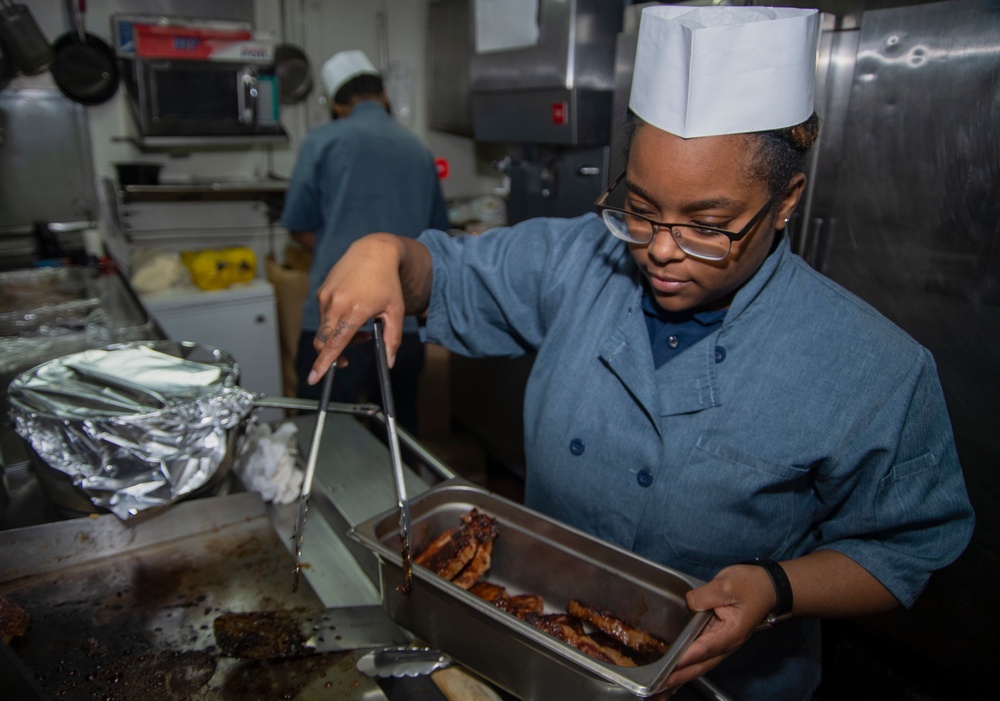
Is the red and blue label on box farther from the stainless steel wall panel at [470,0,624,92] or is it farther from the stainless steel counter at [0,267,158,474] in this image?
the stainless steel wall panel at [470,0,624,92]

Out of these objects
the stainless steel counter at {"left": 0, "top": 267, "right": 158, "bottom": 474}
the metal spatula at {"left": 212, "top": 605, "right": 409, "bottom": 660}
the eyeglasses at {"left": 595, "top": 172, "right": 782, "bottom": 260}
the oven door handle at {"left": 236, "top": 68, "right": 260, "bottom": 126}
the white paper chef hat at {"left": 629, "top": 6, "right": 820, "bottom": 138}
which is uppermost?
the oven door handle at {"left": 236, "top": 68, "right": 260, "bottom": 126}

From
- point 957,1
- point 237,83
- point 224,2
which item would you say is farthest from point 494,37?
point 957,1

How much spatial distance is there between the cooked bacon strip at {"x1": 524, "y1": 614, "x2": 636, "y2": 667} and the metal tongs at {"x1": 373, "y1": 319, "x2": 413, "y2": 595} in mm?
186

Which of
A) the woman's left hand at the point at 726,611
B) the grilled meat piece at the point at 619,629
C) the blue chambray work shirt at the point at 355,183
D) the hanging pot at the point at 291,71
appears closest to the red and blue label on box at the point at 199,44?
the hanging pot at the point at 291,71

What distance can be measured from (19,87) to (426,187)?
206 cm

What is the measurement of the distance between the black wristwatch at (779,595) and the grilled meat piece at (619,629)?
0.15m

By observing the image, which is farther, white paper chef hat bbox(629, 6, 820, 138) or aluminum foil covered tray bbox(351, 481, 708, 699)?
white paper chef hat bbox(629, 6, 820, 138)

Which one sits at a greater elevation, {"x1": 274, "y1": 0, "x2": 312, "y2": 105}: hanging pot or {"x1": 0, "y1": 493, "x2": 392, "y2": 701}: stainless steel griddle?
{"x1": 274, "y1": 0, "x2": 312, "y2": 105}: hanging pot

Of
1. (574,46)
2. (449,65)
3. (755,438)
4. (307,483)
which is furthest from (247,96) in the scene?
(755,438)

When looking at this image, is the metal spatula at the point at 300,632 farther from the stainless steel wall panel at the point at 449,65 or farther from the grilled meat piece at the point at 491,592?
the stainless steel wall panel at the point at 449,65

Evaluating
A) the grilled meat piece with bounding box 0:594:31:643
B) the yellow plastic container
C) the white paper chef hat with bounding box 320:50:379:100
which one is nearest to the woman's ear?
the grilled meat piece with bounding box 0:594:31:643

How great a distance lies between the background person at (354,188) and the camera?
2.79 metres

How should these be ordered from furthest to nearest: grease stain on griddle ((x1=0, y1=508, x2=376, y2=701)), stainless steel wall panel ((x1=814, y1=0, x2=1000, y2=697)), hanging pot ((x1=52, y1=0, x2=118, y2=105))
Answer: hanging pot ((x1=52, y1=0, x2=118, y2=105)) < stainless steel wall panel ((x1=814, y1=0, x2=1000, y2=697)) < grease stain on griddle ((x1=0, y1=508, x2=376, y2=701))

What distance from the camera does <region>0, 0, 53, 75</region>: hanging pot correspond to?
3.02 metres
